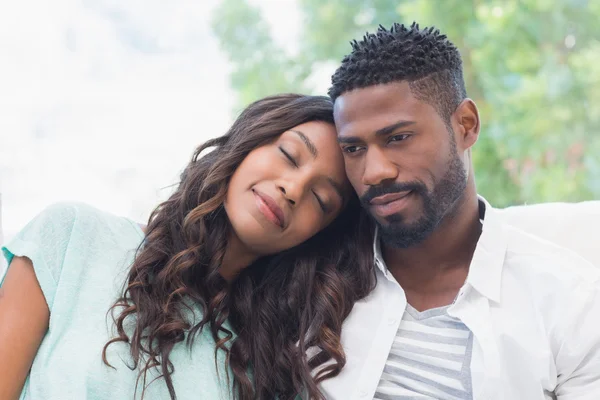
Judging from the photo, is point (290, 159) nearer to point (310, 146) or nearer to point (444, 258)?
point (310, 146)

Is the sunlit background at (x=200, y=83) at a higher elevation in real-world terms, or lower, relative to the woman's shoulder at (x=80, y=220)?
higher

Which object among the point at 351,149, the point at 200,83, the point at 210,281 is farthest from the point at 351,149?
the point at 200,83

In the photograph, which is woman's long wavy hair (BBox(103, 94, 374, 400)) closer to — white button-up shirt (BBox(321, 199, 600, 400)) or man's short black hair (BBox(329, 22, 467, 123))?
white button-up shirt (BBox(321, 199, 600, 400))

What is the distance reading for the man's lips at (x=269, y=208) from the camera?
4.60ft

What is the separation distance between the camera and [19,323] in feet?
4.07

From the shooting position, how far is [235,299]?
1.55m

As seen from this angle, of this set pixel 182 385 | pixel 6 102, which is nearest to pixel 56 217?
pixel 182 385

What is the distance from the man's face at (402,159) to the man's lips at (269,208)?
20cm

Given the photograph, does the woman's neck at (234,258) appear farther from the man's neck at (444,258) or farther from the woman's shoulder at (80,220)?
the man's neck at (444,258)

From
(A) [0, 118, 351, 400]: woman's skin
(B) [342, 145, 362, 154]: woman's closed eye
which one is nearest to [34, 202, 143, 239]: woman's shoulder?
(A) [0, 118, 351, 400]: woman's skin

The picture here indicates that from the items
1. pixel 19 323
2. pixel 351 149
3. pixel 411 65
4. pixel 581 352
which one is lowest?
pixel 581 352

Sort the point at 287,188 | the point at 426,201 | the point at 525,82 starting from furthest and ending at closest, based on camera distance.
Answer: the point at 525,82, the point at 287,188, the point at 426,201

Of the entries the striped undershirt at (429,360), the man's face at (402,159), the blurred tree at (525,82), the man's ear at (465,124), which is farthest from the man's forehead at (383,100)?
the blurred tree at (525,82)

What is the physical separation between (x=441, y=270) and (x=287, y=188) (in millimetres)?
402
